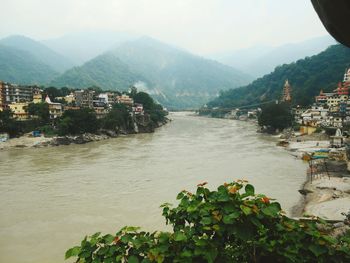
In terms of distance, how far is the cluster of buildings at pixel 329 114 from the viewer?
27.9m

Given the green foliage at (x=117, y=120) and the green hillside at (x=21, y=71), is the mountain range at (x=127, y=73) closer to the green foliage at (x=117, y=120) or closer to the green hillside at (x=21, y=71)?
the green hillside at (x=21, y=71)

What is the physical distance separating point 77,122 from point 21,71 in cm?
7092

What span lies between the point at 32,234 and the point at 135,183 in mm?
5547

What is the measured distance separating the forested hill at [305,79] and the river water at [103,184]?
30.4 m

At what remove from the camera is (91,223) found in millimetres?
8422

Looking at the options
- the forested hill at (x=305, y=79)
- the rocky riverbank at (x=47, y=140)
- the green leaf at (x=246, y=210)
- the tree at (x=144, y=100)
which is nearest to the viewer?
the green leaf at (x=246, y=210)

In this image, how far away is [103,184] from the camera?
12.9m

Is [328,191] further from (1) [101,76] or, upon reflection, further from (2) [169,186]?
(1) [101,76]

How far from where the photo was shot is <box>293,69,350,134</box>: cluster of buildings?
27.9m

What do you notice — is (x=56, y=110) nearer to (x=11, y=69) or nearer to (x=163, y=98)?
(x=11, y=69)

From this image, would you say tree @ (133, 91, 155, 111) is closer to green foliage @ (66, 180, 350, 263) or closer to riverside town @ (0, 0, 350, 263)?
riverside town @ (0, 0, 350, 263)

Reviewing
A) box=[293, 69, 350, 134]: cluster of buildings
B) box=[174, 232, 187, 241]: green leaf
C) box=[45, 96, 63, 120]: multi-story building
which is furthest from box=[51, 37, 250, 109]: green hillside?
box=[174, 232, 187, 241]: green leaf

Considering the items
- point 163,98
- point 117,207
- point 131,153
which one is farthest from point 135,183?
point 163,98

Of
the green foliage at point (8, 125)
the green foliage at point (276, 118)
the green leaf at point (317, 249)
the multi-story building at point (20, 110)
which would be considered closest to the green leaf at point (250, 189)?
the green leaf at point (317, 249)
